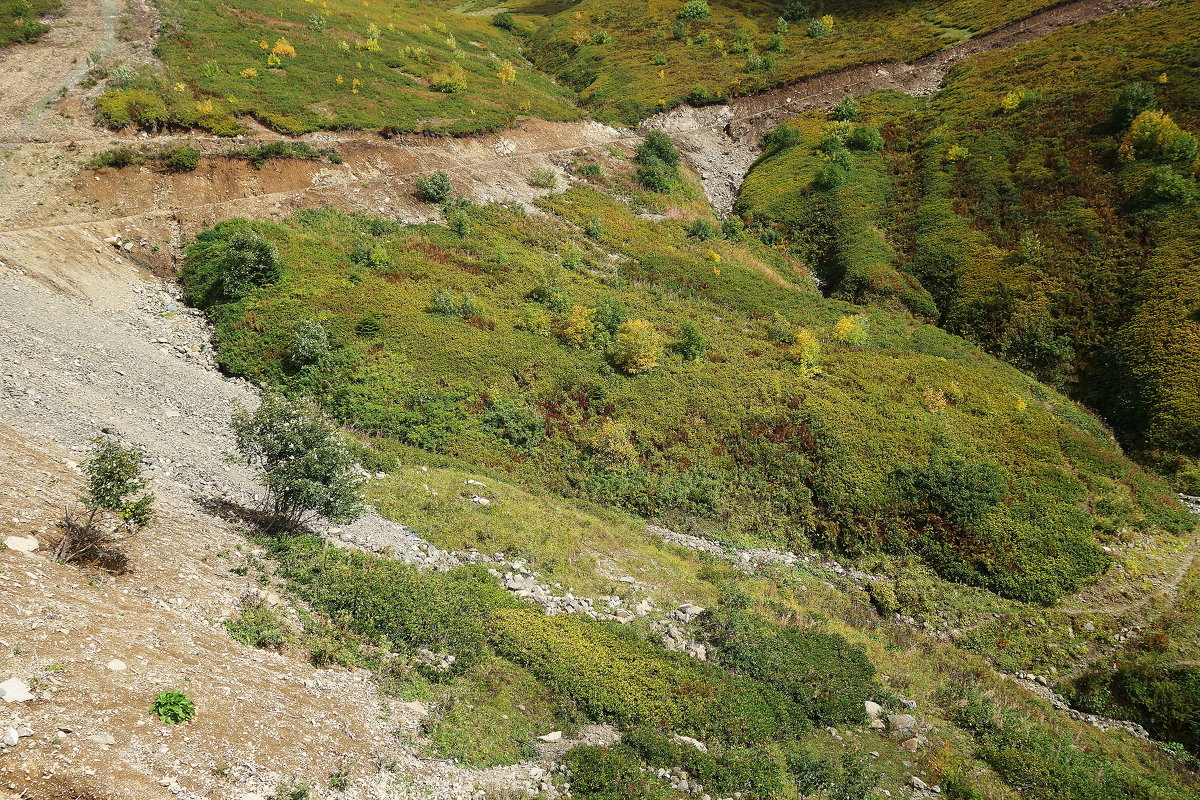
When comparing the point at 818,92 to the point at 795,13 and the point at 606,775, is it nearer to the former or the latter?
the point at 795,13

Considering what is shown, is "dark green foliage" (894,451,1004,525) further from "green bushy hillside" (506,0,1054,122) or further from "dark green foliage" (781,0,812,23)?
"dark green foliage" (781,0,812,23)

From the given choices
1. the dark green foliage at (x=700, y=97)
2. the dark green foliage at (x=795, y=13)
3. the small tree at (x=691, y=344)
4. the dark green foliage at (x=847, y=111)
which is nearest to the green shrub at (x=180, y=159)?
the small tree at (x=691, y=344)

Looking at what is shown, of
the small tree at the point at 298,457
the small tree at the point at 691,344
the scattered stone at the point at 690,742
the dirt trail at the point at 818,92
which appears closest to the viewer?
the scattered stone at the point at 690,742

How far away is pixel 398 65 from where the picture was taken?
61125 mm

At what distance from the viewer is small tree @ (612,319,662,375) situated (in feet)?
107

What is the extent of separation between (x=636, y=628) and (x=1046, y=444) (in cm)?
2460

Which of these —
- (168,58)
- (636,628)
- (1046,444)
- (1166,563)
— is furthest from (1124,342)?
(168,58)

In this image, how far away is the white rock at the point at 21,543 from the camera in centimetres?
1162

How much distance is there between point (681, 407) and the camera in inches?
1235

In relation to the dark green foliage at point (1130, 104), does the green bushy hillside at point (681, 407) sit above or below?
below

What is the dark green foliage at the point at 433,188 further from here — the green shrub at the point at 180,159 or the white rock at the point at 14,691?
the white rock at the point at 14,691

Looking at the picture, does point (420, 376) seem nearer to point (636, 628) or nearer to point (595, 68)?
point (636, 628)

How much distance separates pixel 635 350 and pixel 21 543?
2538 centimetres

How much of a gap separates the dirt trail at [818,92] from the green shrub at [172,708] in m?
75.5
